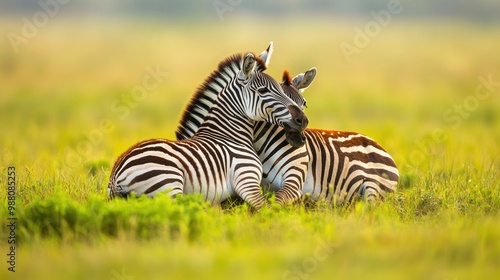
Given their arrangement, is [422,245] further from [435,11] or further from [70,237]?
[435,11]

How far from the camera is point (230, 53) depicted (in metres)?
42.2

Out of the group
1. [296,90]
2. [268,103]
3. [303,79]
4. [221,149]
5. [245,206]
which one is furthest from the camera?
[303,79]

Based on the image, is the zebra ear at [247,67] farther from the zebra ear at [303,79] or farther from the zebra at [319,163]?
the zebra ear at [303,79]

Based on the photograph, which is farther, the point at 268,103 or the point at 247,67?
the point at 247,67

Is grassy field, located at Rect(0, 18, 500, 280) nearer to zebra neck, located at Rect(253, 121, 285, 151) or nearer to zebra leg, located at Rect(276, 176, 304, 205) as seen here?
zebra leg, located at Rect(276, 176, 304, 205)

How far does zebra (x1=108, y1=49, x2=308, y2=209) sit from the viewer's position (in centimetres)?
854

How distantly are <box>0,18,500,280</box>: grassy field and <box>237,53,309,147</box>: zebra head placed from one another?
1.04 m

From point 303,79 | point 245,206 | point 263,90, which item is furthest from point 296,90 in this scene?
point 245,206

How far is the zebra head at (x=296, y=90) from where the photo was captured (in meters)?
9.64

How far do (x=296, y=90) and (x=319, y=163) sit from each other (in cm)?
103

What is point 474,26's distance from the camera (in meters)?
59.5

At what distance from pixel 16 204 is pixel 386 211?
431 centimetres

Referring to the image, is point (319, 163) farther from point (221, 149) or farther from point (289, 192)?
point (221, 149)

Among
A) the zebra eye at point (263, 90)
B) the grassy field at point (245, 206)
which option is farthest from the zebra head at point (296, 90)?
the grassy field at point (245, 206)
